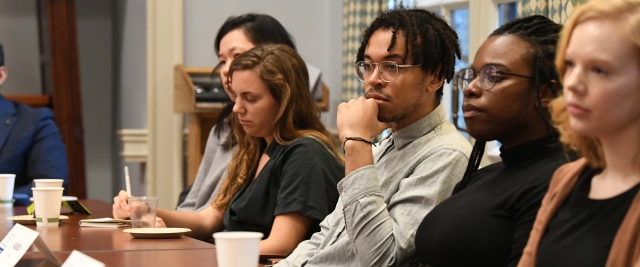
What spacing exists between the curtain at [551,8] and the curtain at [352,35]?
44.5 inches

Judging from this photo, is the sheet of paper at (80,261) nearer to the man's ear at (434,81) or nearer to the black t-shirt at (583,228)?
the black t-shirt at (583,228)

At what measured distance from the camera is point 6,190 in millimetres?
2586

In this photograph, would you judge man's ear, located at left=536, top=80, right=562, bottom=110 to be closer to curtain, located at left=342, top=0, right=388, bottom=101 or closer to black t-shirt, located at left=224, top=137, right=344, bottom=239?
black t-shirt, located at left=224, top=137, right=344, bottom=239

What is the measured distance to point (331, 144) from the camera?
228 centimetres

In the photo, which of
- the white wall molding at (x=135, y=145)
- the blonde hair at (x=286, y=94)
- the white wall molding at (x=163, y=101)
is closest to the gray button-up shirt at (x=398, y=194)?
the blonde hair at (x=286, y=94)

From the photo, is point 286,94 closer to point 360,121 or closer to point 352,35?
point 360,121

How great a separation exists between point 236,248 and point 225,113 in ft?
5.94

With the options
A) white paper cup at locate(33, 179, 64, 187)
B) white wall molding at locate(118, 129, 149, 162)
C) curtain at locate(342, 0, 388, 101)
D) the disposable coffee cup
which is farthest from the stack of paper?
white wall molding at locate(118, 129, 149, 162)

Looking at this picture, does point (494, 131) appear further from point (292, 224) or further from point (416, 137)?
point (292, 224)

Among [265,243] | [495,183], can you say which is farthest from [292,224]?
[495,183]

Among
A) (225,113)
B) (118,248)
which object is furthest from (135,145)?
(118,248)

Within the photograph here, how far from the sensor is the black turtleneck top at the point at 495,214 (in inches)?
55.2

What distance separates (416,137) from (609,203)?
70cm

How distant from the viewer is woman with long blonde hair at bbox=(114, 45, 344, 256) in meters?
2.13
